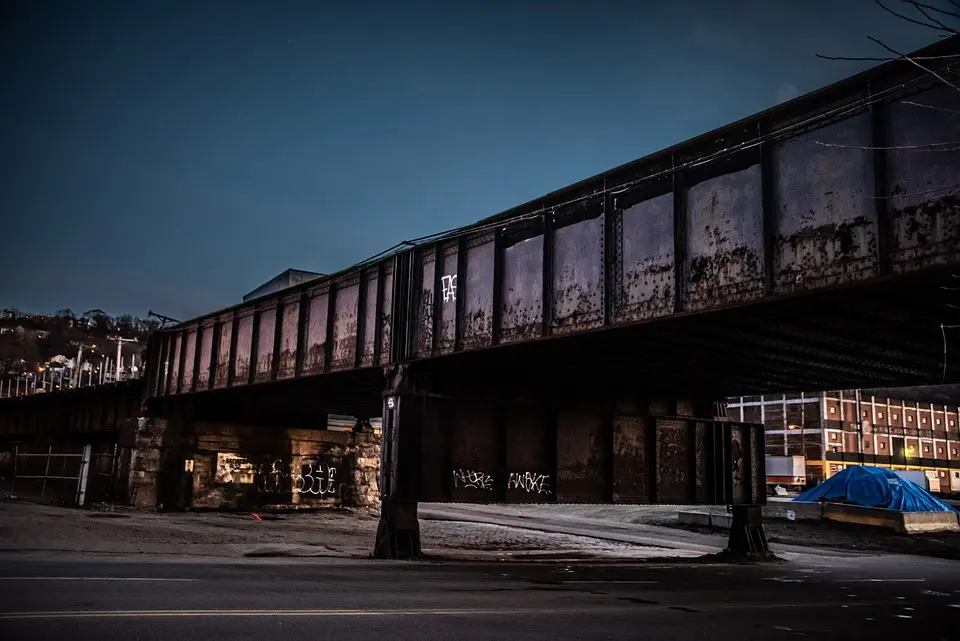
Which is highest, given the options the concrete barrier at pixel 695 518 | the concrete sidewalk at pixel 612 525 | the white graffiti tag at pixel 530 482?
the white graffiti tag at pixel 530 482

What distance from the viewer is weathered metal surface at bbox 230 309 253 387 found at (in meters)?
23.7

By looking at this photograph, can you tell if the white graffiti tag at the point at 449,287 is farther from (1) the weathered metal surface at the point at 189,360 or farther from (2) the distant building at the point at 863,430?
(2) the distant building at the point at 863,430

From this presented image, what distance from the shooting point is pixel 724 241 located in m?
11.8

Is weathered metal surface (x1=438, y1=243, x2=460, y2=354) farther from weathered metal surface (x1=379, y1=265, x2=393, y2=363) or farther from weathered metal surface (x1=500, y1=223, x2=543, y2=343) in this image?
weathered metal surface (x1=379, y1=265, x2=393, y2=363)

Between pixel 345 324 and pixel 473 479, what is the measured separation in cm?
526

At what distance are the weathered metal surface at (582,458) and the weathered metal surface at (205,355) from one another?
1252cm

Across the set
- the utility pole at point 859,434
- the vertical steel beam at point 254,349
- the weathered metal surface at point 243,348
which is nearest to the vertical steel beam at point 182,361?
the weathered metal surface at point 243,348

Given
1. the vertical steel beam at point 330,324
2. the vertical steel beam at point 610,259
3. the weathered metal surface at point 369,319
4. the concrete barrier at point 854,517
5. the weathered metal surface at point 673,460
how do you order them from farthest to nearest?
the concrete barrier at point 854,517 → the weathered metal surface at point 673,460 → the vertical steel beam at point 330,324 → the weathered metal surface at point 369,319 → the vertical steel beam at point 610,259

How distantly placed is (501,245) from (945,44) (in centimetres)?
821

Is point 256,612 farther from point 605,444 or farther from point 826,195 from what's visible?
point 605,444

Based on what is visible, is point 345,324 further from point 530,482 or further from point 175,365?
point 175,365

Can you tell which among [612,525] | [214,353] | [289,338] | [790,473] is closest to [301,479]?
[214,353]

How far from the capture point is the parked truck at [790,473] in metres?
52.7

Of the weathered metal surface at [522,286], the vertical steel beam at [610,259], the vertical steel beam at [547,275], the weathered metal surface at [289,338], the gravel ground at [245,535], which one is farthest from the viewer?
the weathered metal surface at [289,338]
